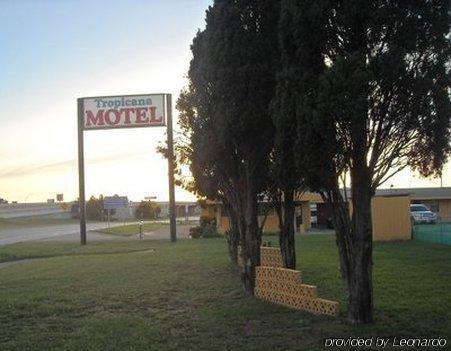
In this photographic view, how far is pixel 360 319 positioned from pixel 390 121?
9.61 feet

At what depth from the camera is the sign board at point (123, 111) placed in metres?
37.7

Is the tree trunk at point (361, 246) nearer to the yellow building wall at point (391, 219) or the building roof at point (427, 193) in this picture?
the yellow building wall at point (391, 219)

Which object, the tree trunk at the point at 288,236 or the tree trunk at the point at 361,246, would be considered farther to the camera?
the tree trunk at the point at 288,236

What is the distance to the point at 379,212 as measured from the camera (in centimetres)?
3266

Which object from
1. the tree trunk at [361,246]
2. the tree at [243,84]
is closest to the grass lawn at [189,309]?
the tree trunk at [361,246]

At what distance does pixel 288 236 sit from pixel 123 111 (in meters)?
23.7

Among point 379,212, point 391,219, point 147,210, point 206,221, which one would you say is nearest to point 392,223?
point 391,219

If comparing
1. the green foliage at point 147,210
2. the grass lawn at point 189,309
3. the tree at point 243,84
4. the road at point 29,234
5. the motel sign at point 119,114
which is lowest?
the grass lawn at point 189,309

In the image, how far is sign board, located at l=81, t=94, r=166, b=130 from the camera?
3769cm

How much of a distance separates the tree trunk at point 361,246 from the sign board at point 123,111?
29.1 metres

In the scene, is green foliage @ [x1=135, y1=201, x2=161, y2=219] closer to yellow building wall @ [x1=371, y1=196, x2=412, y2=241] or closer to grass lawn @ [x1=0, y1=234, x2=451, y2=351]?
yellow building wall @ [x1=371, y1=196, x2=412, y2=241]

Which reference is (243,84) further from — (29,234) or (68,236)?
(29,234)

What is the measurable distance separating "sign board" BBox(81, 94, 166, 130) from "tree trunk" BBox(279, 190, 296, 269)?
22.5 m

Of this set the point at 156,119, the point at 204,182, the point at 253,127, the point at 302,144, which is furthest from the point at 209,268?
the point at 156,119
